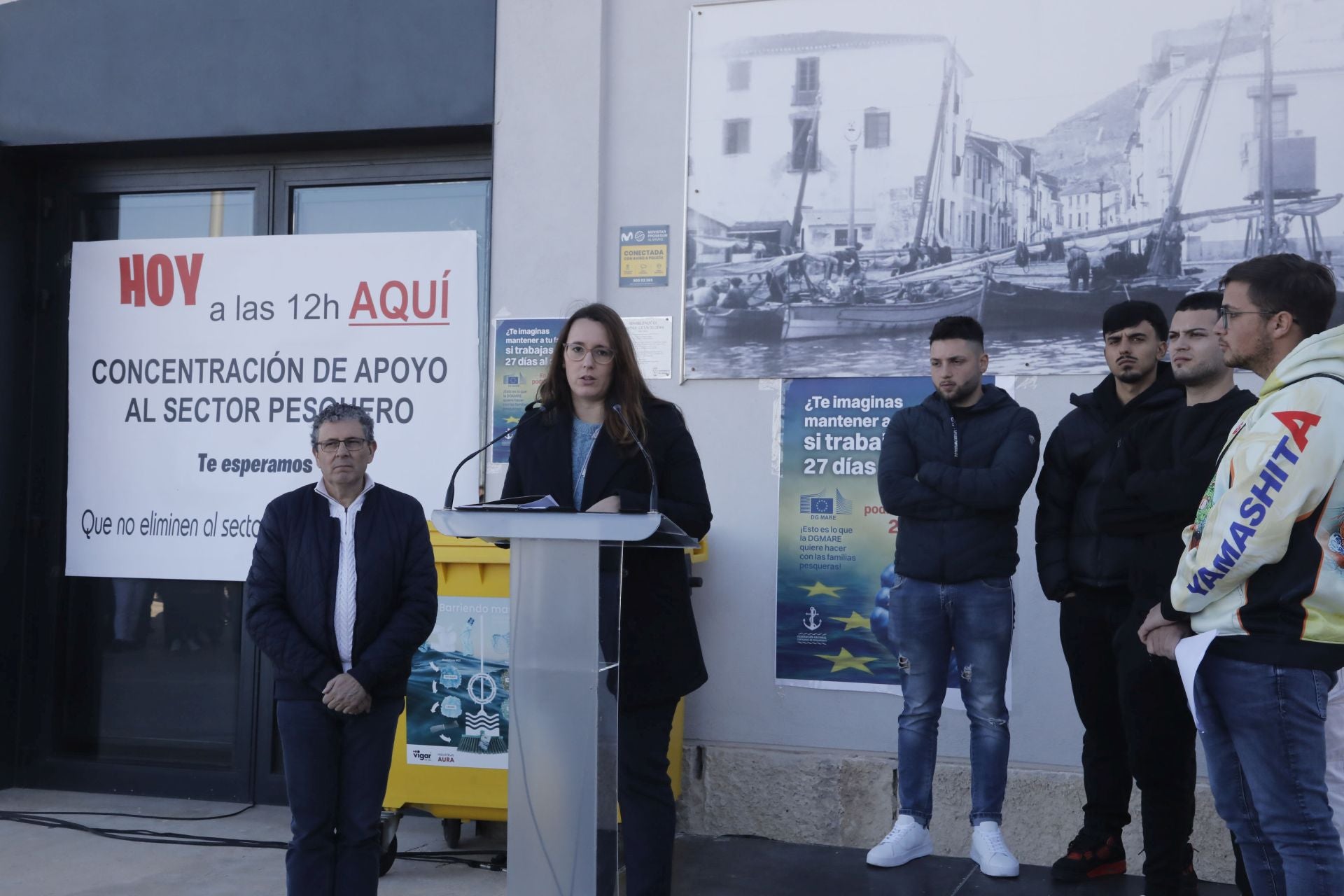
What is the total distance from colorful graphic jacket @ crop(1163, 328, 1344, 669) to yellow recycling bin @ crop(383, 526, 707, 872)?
2.30 meters

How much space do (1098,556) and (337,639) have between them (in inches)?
97.3

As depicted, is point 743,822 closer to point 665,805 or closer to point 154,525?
point 665,805

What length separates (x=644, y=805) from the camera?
3.18 m

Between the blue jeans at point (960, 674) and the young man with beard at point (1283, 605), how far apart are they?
154 cm

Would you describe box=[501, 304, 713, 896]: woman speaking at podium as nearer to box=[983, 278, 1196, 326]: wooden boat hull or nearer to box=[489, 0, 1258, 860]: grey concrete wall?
box=[489, 0, 1258, 860]: grey concrete wall

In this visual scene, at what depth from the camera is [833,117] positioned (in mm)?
5145

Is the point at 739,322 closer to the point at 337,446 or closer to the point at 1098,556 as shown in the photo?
the point at 1098,556

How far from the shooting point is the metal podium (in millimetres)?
2658

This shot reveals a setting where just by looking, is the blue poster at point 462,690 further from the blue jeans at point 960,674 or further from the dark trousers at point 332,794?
the blue jeans at point 960,674

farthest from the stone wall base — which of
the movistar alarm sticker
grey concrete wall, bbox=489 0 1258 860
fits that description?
the movistar alarm sticker

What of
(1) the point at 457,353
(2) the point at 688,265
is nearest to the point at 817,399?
(2) the point at 688,265

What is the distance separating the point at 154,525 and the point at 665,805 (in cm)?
369

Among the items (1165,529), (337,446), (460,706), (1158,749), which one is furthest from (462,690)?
(1165,529)

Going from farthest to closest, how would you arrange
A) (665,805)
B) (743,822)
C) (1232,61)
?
1. (743,822)
2. (1232,61)
3. (665,805)
